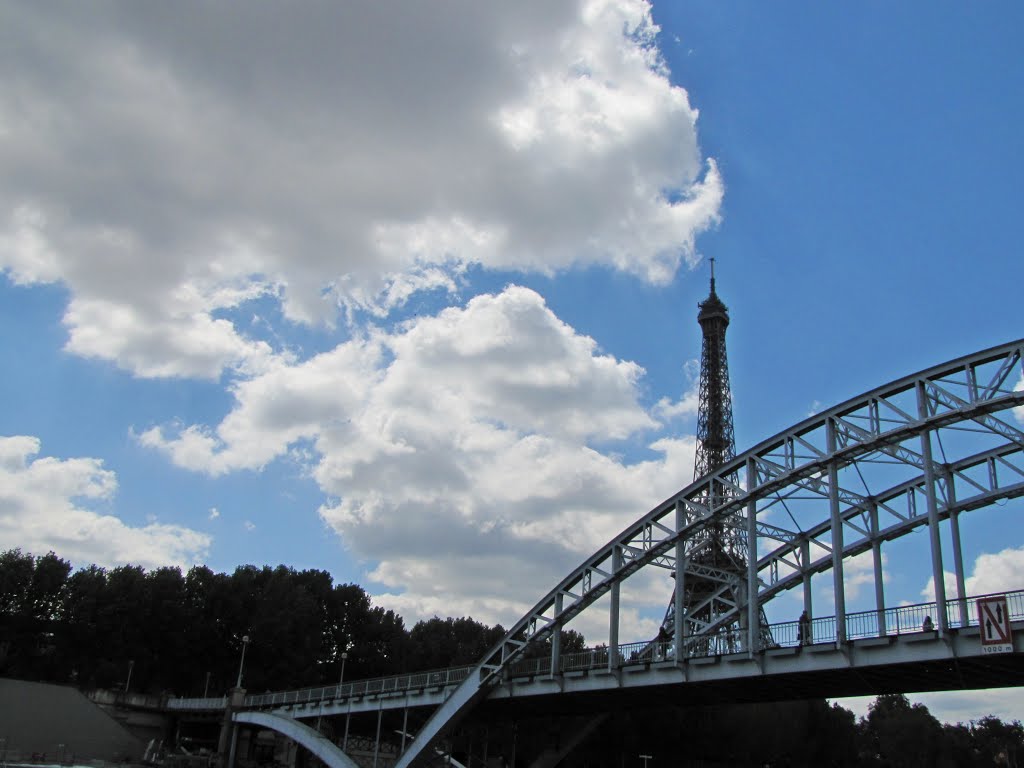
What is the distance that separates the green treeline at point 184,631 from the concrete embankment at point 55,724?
10932 mm

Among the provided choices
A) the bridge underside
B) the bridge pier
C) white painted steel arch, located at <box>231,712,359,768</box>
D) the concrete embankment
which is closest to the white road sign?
the bridge underside

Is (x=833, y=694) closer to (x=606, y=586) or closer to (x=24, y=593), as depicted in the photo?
(x=606, y=586)

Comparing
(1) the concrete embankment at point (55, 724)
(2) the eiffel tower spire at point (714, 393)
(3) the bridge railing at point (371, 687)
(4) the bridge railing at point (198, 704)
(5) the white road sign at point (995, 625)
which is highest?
(2) the eiffel tower spire at point (714, 393)

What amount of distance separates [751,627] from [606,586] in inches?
358

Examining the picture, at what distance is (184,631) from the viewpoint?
8156cm

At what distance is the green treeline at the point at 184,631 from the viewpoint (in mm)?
77000

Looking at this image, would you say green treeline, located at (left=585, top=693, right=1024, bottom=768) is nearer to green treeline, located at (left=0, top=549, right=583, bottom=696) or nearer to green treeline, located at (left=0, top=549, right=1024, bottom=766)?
green treeline, located at (left=0, top=549, right=1024, bottom=766)

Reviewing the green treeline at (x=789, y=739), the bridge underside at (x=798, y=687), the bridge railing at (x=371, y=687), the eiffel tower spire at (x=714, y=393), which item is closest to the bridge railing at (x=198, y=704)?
the bridge railing at (x=371, y=687)

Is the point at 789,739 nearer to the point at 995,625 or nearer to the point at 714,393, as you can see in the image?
the point at 714,393

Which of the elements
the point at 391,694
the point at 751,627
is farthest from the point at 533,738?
the point at 751,627

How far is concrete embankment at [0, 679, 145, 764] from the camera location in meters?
62.9

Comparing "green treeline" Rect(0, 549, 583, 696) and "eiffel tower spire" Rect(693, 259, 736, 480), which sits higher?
"eiffel tower spire" Rect(693, 259, 736, 480)

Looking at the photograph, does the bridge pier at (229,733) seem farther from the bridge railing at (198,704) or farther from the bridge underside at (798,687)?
the bridge underside at (798,687)

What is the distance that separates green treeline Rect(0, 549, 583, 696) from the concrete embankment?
10932mm
